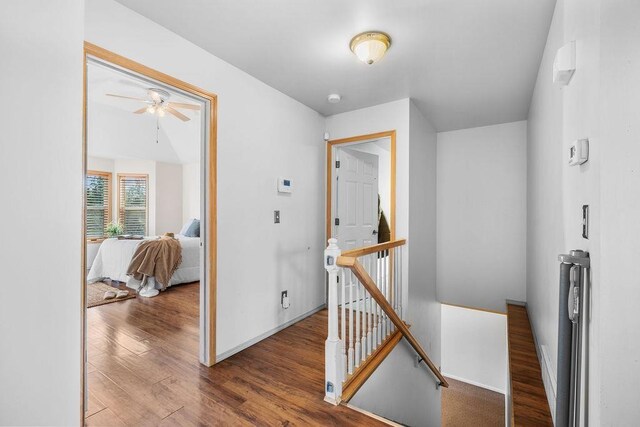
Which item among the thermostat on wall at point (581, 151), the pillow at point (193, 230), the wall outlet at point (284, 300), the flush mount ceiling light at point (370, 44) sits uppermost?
the flush mount ceiling light at point (370, 44)

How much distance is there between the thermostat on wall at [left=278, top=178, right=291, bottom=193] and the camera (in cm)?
301

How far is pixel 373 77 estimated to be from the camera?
275 cm

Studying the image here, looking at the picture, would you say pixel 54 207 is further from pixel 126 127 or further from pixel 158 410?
pixel 126 127

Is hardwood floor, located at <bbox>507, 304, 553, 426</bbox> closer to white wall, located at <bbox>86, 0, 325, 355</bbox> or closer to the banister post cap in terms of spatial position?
the banister post cap

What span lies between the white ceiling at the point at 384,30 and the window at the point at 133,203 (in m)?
5.25

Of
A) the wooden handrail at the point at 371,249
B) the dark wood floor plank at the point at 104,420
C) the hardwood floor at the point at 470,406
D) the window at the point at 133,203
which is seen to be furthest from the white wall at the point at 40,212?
the window at the point at 133,203

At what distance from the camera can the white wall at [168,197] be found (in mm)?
6742

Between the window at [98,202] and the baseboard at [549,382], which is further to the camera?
the window at [98,202]

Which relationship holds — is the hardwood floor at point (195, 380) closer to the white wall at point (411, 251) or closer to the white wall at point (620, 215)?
the white wall at point (411, 251)

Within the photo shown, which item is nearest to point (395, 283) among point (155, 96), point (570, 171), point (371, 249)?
Result: point (371, 249)

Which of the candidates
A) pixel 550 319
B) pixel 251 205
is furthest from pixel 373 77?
pixel 550 319

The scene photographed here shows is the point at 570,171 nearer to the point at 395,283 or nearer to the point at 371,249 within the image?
the point at 371,249

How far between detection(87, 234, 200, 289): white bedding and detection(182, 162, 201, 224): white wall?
229 centimetres

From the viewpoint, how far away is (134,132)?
6000mm
